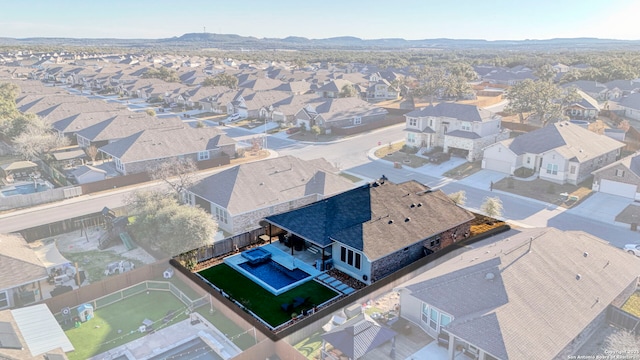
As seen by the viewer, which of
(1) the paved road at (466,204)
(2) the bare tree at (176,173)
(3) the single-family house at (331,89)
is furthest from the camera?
(3) the single-family house at (331,89)

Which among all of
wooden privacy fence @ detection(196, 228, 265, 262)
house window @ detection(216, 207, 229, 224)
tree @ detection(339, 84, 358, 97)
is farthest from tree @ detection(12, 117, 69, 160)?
tree @ detection(339, 84, 358, 97)

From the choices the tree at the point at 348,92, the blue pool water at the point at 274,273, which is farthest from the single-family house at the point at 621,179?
the tree at the point at 348,92

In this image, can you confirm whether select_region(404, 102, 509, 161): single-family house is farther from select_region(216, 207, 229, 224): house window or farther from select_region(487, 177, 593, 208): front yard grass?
select_region(216, 207, 229, 224): house window

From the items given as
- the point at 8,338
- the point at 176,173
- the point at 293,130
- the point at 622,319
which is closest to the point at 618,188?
the point at 622,319

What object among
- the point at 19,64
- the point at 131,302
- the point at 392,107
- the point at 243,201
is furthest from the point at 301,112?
the point at 19,64

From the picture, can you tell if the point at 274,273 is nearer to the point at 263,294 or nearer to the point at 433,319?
the point at 263,294

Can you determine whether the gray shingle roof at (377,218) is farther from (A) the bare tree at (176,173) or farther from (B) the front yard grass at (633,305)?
(A) the bare tree at (176,173)
